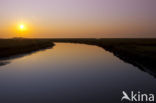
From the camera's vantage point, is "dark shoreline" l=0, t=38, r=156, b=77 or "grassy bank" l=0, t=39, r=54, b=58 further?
"grassy bank" l=0, t=39, r=54, b=58

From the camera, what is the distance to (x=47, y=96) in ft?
43.1

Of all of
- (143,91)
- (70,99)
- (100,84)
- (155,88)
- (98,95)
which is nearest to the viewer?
(70,99)

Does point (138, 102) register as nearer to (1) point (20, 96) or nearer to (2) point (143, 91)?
(2) point (143, 91)

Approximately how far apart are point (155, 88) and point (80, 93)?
5.69m

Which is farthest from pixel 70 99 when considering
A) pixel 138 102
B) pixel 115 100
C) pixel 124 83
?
pixel 124 83

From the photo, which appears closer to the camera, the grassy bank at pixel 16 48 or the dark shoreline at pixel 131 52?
the dark shoreline at pixel 131 52

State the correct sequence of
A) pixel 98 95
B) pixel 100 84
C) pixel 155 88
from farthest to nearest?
pixel 100 84, pixel 155 88, pixel 98 95

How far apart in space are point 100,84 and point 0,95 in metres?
7.35

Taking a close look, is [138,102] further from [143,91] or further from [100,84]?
[100,84]

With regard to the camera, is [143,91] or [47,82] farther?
[47,82]

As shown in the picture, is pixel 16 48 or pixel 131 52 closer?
pixel 131 52

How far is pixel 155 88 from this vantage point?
15523mm

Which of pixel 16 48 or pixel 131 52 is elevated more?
pixel 131 52

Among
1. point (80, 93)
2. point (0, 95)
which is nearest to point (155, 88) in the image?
point (80, 93)
